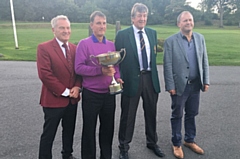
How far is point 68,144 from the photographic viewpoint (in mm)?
3525

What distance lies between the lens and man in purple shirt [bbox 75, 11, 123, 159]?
10.1 ft

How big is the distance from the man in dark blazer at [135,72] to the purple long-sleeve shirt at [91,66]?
37 centimetres

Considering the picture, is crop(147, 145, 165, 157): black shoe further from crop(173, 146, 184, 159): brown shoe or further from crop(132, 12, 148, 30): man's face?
crop(132, 12, 148, 30): man's face

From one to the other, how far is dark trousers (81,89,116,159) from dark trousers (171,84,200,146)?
3.16ft

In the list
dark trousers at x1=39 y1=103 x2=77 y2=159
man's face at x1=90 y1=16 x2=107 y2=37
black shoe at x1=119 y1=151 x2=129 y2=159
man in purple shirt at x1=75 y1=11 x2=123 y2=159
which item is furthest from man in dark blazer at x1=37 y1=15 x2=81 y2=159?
black shoe at x1=119 y1=151 x2=129 y2=159

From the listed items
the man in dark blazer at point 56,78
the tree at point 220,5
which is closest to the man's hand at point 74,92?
the man in dark blazer at point 56,78

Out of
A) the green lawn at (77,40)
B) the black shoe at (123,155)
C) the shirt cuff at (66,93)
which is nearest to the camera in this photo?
the shirt cuff at (66,93)

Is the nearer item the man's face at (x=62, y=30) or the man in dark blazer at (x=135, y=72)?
the man's face at (x=62, y=30)

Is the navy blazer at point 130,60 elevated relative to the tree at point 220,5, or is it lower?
lower

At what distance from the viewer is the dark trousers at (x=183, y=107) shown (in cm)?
374

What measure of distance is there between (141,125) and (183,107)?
4.11 feet

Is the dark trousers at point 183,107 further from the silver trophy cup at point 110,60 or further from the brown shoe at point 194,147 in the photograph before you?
the silver trophy cup at point 110,60

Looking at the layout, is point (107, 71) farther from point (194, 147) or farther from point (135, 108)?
point (194, 147)

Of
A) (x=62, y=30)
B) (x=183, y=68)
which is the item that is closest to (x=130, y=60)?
(x=183, y=68)
